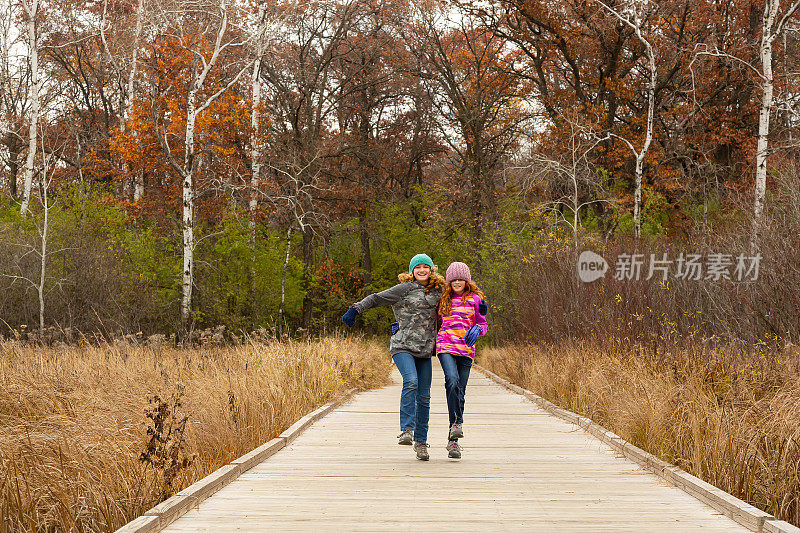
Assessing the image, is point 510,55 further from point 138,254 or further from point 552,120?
point 138,254

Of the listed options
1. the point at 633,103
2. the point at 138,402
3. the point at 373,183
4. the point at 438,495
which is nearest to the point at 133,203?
the point at 373,183

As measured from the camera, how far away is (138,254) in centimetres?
2952

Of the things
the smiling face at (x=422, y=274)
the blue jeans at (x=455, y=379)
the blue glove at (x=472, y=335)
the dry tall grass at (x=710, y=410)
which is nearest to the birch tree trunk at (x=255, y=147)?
the dry tall grass at (x=710, y=410)

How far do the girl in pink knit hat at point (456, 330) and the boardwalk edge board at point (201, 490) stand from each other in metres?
1.86

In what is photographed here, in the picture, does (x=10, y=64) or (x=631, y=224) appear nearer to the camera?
(x=631, y=224)

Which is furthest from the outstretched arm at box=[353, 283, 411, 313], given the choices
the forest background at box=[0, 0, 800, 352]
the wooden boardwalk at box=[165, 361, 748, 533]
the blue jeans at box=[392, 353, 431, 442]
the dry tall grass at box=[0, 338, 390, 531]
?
the forest background at box=[0, 0, 800, 352]

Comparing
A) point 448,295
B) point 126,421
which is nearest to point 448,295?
point 448,295

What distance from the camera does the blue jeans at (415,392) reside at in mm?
8492

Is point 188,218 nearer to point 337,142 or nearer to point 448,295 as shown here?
point 337,142

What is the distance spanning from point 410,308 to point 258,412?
236cm

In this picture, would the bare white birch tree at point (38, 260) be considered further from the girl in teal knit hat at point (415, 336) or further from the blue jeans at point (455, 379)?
the blue jeans at point (455, 379)

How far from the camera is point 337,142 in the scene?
39094 millimetres

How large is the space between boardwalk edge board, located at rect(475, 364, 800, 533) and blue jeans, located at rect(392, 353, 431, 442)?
2.02 m

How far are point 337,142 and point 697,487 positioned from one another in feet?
111
